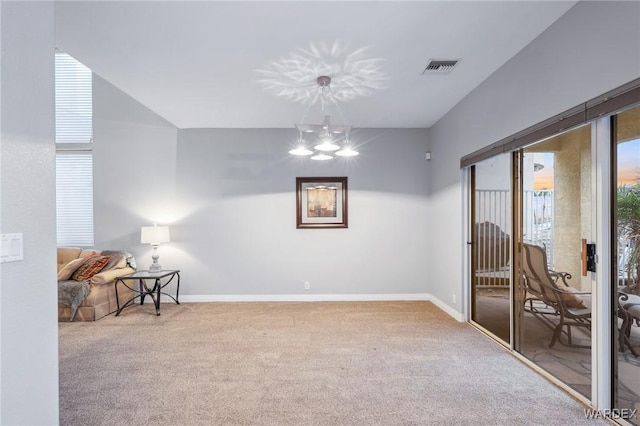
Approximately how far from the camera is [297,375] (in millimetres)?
2658

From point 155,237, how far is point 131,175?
1273 mm

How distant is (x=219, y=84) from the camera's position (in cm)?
337

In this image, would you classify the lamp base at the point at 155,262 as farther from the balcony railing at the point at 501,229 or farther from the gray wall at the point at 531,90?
the balcony railing at the point at 501,229

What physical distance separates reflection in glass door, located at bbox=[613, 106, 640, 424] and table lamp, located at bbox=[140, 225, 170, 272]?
4961 mm

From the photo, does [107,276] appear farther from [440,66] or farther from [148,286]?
[440,66]

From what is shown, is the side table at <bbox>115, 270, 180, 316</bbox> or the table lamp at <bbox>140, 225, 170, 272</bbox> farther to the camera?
the table lamp at <bbox>140, 225, 170, 272</bbox>

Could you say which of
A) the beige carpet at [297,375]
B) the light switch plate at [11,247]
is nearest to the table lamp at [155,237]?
the beige carpet at [297,375]

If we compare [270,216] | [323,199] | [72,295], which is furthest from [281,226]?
[72,295]

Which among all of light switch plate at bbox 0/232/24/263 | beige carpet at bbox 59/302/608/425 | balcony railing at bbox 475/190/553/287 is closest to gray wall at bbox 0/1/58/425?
light switch plate at bbox 0/232/24/263

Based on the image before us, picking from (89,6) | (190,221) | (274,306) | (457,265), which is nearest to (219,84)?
(89,6)

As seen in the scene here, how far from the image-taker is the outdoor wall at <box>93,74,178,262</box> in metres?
5.07

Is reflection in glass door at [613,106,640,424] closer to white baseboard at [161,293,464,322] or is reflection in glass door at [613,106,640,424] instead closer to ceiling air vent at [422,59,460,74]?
ceiling air vent at [422,59,460,74]

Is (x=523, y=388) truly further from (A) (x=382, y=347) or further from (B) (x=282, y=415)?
(B) (x=282, y=415)

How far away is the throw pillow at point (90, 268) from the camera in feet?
14.0
